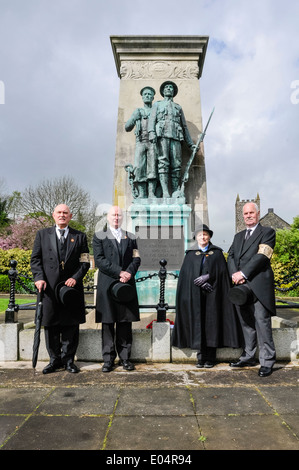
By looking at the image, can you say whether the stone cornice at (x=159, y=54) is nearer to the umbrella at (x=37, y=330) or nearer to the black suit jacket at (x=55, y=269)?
the black suit jacket at (x=55, y=269)

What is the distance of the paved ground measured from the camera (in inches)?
110

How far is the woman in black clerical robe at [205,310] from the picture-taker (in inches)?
192

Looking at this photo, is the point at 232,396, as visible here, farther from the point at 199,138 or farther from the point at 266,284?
the point at 199,138

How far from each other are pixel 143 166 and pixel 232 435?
6975 mm

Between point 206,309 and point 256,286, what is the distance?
0.74m

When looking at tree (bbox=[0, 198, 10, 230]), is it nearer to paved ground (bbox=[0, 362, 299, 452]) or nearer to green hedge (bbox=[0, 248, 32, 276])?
green hedge (bbox=[0, 248, 32, 276])

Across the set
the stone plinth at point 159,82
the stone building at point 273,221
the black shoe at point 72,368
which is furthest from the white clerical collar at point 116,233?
the stone building at point 273,221

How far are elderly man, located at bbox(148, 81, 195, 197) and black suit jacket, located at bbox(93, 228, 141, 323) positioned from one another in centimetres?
395

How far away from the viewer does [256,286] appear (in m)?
4.72

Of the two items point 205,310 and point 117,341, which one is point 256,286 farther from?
point 117,341

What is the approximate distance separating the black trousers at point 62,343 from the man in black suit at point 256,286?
7.10 feet

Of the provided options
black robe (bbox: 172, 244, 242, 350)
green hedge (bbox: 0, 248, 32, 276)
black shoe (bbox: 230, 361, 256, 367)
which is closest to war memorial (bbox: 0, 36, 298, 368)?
black robe (bbox: 172, 244, 242, 350)

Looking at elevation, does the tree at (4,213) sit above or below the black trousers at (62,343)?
above
